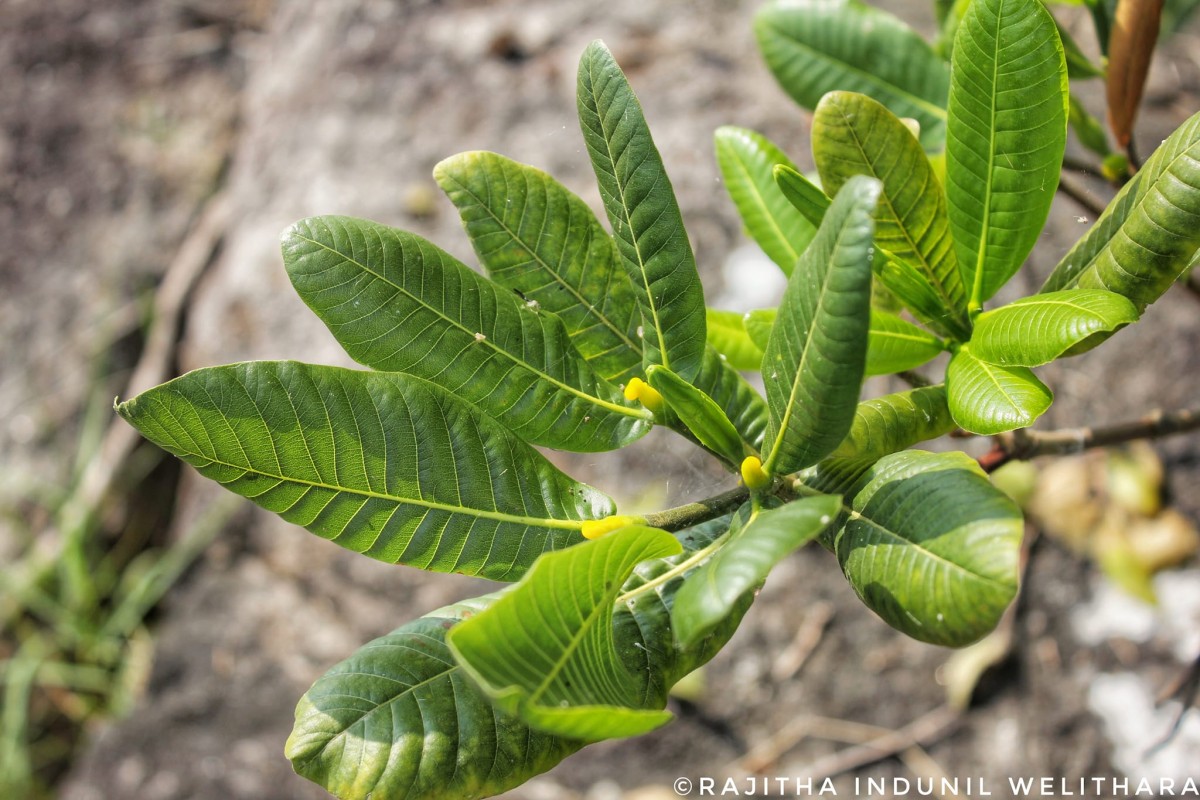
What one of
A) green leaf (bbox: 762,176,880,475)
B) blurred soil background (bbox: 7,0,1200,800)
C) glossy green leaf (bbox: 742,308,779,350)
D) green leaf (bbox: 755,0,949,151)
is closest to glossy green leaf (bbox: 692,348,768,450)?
glossy green leaf (bbox: 742,308,779,350)

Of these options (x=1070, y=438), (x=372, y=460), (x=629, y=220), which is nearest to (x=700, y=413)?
(x=629, y=220)

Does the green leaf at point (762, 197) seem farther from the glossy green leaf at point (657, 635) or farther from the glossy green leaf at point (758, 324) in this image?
the glossy green leaf at point (657, 635)

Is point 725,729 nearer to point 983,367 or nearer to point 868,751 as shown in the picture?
point 868,751

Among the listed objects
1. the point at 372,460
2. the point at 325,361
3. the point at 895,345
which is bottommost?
the point at 895,345

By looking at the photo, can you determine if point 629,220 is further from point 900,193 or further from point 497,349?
point 900,193

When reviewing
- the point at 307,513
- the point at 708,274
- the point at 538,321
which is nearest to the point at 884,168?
the point at 538,321

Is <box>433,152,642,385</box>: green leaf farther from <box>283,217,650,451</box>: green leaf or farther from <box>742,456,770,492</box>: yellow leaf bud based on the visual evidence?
<box>742,456,770,492</box>: yellow leaf bud
